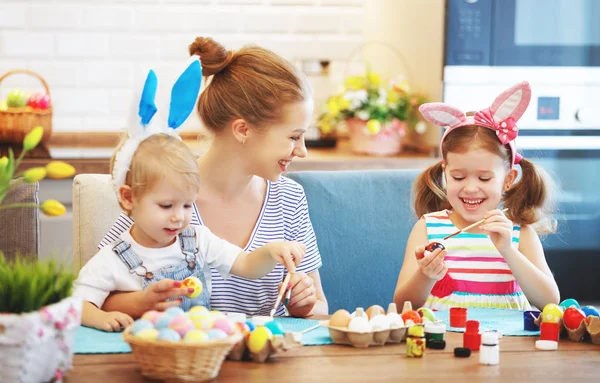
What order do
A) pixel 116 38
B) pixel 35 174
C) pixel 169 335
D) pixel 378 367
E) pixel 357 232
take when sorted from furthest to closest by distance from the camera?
pixel 116 38, pixel 357 232, pixel 378 367, pixel 169 335, pixel 35 174

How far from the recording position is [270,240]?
2.21m

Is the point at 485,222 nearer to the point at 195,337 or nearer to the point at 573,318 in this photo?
the point at 573,318

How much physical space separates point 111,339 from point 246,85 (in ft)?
2.55

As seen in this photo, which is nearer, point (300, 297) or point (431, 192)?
point (300, 297)

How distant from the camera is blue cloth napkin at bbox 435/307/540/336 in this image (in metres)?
1.76

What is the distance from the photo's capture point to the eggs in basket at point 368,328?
1.59 meters

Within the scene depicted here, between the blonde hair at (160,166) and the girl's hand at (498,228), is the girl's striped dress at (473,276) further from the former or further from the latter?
the blonde hair at (160,166)

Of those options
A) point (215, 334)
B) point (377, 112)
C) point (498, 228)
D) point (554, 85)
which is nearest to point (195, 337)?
point (215, 334)

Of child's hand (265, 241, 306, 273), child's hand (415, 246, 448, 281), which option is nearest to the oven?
child's hand (415, 246, 448, 281)

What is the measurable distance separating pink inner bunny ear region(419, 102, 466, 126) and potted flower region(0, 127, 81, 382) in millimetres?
1058

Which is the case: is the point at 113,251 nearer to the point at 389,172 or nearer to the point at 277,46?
the point at 389,172

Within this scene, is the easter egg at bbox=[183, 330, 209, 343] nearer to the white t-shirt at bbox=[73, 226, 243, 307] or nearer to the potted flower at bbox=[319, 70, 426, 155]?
the white t-shirt at bbox=[73, 226, 243, 307]

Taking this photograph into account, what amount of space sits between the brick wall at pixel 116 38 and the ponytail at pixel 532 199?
6.36ft

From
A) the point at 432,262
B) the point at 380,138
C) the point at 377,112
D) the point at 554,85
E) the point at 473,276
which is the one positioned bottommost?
the point at 473,276
